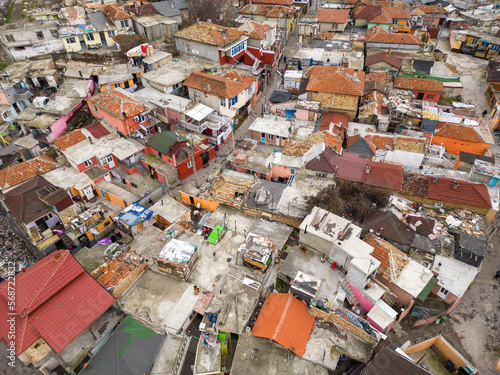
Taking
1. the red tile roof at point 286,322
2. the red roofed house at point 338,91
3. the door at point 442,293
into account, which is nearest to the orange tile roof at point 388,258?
the door at point 442,293

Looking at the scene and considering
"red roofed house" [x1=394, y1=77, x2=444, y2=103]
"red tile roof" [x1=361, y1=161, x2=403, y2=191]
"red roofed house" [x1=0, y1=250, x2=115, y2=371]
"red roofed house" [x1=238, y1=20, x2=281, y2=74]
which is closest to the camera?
"red roofed house" [x1=0, y1=250, x2=115, y2=371]

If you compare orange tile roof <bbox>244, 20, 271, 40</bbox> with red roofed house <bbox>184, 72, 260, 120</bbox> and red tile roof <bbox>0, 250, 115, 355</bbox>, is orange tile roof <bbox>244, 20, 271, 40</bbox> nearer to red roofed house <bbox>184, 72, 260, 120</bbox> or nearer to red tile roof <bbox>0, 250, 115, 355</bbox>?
red roofed house <bbox>184, 72, 260, 120</bbox>

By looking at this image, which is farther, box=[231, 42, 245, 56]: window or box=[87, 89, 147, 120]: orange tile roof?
box=[231, 42, 245, 56]: window

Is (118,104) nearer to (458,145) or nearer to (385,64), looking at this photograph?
(385,64)

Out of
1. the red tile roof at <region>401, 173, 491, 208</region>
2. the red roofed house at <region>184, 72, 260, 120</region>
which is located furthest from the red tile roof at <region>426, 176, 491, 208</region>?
the red roofed house at <region>184, 72, 260, 120</region>

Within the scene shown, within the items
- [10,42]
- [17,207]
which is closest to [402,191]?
[17,207]

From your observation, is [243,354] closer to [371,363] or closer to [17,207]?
[371,363]

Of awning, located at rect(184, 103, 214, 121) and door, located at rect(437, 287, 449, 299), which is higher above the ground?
awning, located at rect(184, 103, 214, 121)
